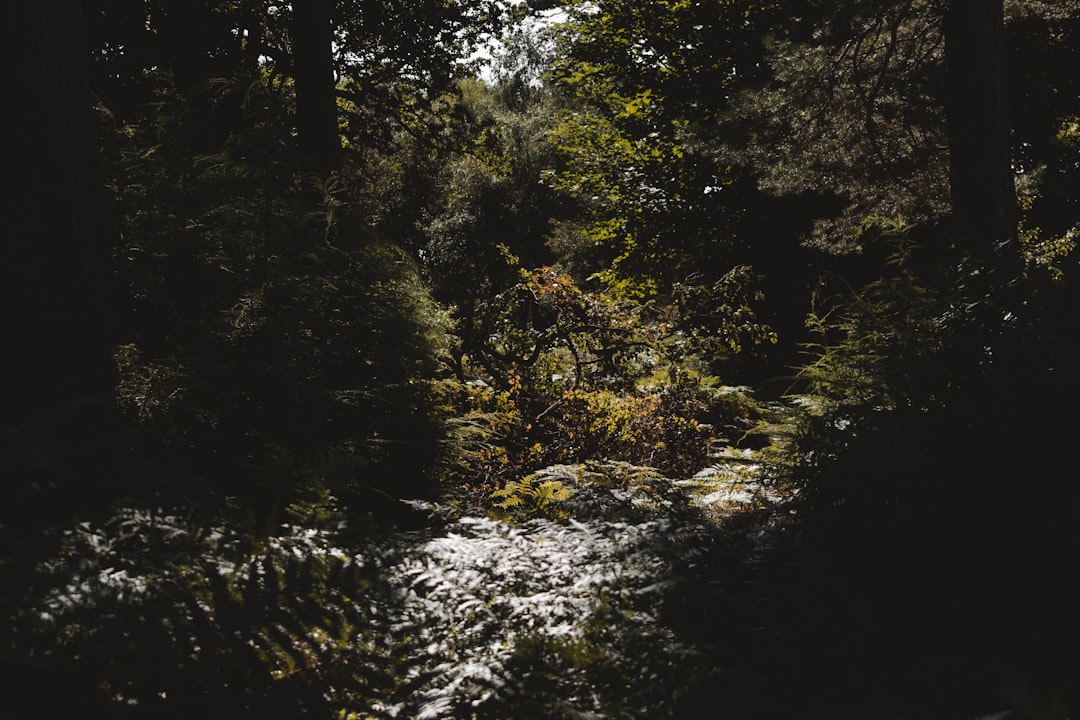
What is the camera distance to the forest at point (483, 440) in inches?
97.5

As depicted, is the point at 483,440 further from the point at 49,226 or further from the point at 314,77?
the point at 49,226

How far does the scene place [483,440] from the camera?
741cm

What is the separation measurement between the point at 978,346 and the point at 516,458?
453cm

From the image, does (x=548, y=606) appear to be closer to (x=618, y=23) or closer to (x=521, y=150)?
(x=618, y=23)

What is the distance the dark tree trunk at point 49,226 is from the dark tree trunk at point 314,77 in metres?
4.47

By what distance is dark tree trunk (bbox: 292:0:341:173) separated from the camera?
838cm

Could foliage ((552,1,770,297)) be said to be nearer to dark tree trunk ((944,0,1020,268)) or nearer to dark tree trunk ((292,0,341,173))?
dark tree trunk ((944,0,1020,268))

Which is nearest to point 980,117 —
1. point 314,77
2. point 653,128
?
point 314,77

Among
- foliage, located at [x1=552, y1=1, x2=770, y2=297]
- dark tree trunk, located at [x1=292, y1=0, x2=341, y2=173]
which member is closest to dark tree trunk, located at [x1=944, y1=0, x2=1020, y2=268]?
dark tree trunk, located at [x1=292, y1=0, x2=341, y2=173]

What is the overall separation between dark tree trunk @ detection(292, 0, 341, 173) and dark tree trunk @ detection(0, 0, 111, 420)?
447 centimetres

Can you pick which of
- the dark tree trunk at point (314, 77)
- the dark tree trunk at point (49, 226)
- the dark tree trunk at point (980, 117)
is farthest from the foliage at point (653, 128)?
the dark tree trunk at point (49, 226)

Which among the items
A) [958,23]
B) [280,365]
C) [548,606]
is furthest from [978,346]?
[958,23]

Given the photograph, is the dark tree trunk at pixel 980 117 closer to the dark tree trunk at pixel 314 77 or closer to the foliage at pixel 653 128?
the dark tree trunk at pixel 314 77

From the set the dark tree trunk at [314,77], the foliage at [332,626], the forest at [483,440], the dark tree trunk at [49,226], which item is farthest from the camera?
the dark tree trunk at [314,77]
